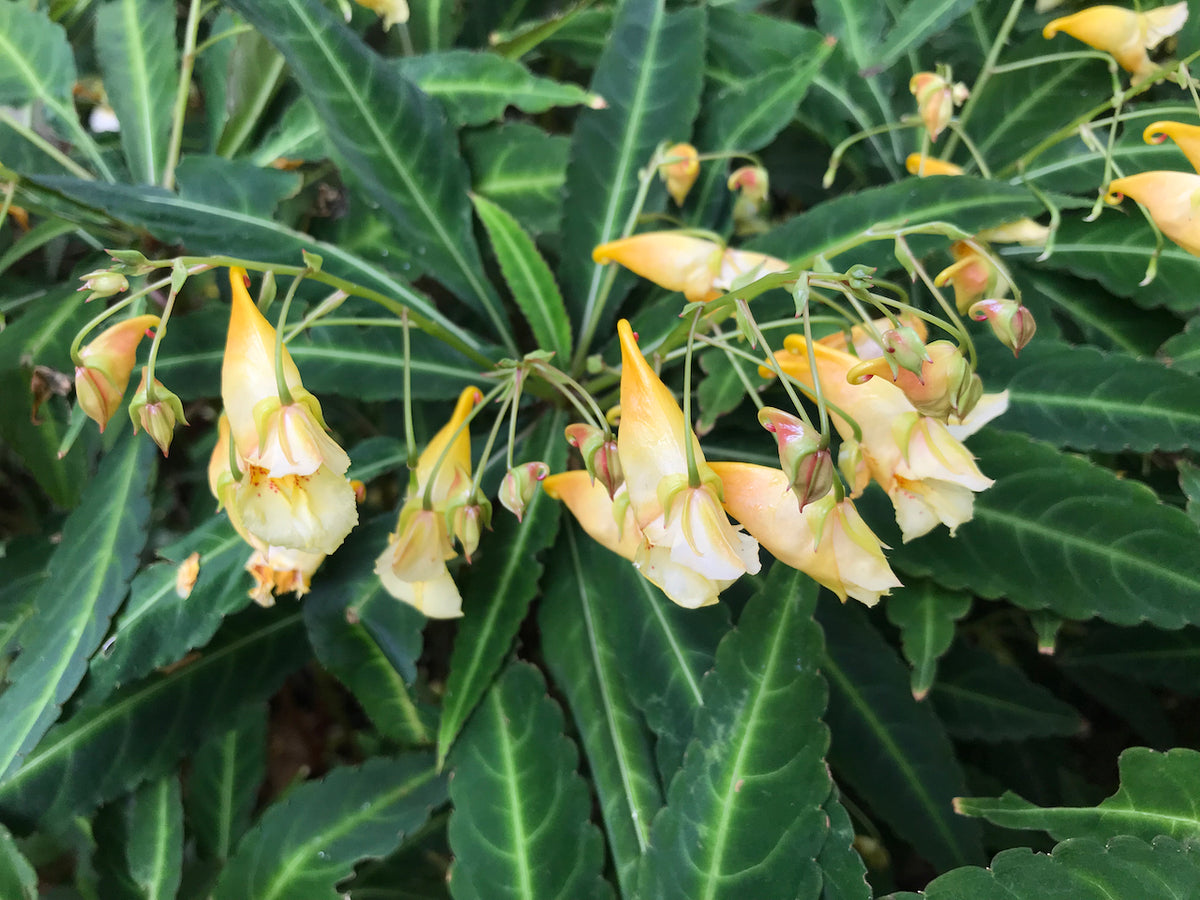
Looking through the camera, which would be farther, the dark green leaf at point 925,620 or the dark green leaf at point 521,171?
the dark green leaf at point 521,171

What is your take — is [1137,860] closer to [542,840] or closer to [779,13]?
[542,840]

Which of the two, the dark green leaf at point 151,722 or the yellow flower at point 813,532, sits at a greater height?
the yellow flower at point 813,532

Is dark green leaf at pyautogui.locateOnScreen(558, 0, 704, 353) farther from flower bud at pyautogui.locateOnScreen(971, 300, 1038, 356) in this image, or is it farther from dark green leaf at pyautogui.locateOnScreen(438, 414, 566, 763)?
flower bud at pyautogui.locateOnScreen(971, 300, 1038, 356)

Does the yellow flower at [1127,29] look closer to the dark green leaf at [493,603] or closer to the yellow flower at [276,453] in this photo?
the dark green leaf at [493,603]

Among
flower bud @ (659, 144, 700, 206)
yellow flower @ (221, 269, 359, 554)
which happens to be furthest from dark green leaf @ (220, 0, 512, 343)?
yellow flower @ (221, 269, 359, 554)

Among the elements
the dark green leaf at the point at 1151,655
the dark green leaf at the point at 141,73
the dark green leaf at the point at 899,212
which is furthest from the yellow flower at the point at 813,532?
the dark green leaf at the point at 141,73

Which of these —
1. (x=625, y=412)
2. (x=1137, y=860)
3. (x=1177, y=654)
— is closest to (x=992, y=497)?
(x=1137, y=860)
